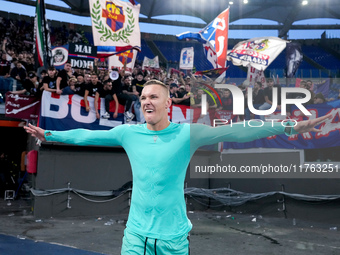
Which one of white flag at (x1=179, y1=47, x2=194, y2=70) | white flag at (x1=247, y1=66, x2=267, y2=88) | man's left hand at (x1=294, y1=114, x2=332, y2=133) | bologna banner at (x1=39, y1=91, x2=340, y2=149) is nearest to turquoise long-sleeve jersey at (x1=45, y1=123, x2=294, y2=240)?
man's left hand at (x1=294, y1=114, x2=332, y2=133)

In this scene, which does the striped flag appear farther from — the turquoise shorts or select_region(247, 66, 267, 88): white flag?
the turquoise shorts

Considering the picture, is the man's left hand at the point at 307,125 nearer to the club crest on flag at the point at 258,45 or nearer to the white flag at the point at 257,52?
the white flag at the point at 257,52

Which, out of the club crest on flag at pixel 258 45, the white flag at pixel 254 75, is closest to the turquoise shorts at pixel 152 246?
the white flag at pixel 254 75

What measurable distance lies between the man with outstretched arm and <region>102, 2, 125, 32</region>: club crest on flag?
34.6ft

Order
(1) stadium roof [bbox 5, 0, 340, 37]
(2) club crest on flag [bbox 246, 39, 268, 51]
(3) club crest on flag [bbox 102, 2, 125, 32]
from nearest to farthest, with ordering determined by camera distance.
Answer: (3) club crest on flag [bbox 102, 2, 125, 32], (2) club crest on flag [bbox 246, 39, 268, 51], (1) stadium roof [bbox 5, 0, 340, 37]

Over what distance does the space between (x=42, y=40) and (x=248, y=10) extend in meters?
33.4

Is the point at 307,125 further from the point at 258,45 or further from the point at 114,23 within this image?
the point at 258,45

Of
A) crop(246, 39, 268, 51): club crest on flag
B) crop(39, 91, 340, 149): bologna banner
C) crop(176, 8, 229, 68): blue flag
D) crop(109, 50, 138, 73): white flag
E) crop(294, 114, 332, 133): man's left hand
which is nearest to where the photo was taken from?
crop(294, 114, 332, 133): man's left hand

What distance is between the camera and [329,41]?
39.3m

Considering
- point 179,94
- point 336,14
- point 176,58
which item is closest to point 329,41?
point 336,14

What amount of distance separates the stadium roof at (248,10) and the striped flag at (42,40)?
26343 millimetres

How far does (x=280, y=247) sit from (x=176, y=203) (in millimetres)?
5717

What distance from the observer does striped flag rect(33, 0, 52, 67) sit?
12.1 m

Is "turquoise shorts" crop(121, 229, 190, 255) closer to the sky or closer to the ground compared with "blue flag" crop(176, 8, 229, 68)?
closer to the ground
